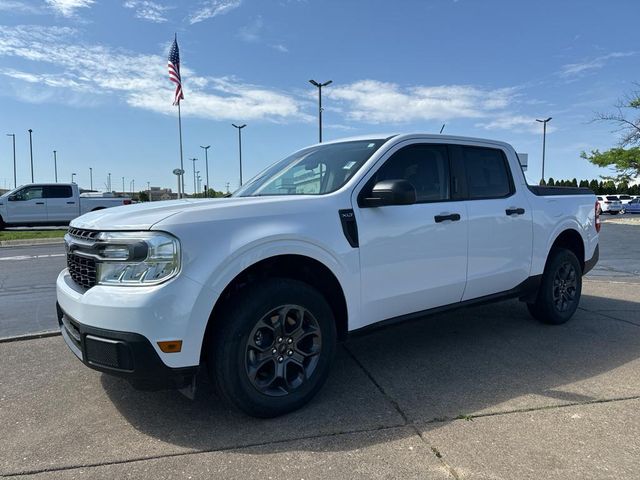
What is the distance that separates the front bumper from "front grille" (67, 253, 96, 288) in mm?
287

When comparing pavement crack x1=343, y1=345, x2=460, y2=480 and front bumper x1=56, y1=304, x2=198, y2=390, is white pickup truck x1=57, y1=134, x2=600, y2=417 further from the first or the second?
pavement crack x1=343, y1=345, x2=460, y2=480

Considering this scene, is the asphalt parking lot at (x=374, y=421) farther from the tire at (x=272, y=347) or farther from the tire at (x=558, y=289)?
the tire at (x=558, y=289)

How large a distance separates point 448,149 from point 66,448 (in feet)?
11.7

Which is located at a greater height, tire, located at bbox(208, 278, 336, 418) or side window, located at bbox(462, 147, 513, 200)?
side window, located at bbox(462, 147, 513, 200)

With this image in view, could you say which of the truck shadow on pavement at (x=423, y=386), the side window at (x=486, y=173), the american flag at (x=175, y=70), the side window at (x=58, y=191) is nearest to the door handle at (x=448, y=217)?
the side window at (x=486, y=173)

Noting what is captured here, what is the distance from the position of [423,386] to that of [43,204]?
20.3 metres

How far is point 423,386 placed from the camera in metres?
3.66

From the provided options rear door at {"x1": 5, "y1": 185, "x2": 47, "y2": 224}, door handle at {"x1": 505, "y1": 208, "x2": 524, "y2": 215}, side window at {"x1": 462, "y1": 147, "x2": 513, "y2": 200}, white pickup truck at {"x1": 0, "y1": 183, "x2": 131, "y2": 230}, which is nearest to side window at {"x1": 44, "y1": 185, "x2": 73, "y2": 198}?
white pickup truck at {"x1": 0, "y1": 183, "x2": 131, "y2": 230}

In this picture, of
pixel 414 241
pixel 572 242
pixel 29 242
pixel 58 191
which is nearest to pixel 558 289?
pixel 572 242

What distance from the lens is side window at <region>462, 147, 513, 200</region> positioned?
446cm

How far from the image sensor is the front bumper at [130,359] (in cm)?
270

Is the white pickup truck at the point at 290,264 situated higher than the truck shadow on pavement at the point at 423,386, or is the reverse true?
the white pickup truck at the point at 290,264

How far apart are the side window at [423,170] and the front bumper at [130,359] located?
200 centimetres

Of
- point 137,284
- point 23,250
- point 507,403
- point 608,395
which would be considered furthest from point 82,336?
point 23,250
